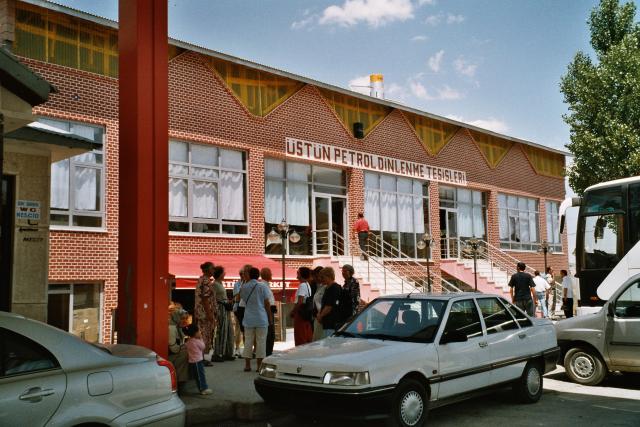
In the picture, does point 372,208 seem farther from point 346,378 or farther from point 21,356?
point 21,356

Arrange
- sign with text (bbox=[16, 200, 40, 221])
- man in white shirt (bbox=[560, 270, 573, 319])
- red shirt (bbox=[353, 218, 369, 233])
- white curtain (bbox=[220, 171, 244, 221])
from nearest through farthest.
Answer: sign with text (bbox=[16, 200, 40, 221]) < white curtain (bbox=[220, 171, 244, 221]) < man in white shirt (bbox=[560, 270, 573, 319]) < red shirt (bbox=[353, 218, 369, 233])

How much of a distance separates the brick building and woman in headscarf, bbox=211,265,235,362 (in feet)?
6.83

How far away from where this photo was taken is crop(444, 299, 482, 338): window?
297 inches

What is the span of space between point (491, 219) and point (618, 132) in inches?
255

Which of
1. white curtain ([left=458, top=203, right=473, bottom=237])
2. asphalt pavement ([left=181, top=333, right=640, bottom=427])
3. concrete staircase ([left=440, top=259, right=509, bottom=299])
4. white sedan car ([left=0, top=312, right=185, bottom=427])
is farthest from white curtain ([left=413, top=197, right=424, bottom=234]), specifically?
white sedan car ([left=0, top=312, right=185, bottom=427])

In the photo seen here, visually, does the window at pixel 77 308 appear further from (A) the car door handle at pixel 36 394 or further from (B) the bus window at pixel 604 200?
(B) the bus window at pixel 604 200

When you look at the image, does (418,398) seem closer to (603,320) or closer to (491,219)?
(603,320)

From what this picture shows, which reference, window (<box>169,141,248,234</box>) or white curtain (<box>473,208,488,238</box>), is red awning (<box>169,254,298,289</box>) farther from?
white curtain (<box>473,208,488,238</box>)

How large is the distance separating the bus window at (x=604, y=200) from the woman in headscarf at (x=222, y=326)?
25.6 ft

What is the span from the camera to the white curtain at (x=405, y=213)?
24.7 meters

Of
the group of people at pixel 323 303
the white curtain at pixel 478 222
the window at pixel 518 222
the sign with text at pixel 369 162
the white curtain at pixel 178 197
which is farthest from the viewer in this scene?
the window at pixel 518 222

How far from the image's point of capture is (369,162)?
76.2ft

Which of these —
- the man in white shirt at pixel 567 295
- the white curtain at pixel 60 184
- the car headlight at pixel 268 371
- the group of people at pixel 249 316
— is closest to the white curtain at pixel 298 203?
the white curtain at pixel 60 184

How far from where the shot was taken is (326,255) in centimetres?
2102
